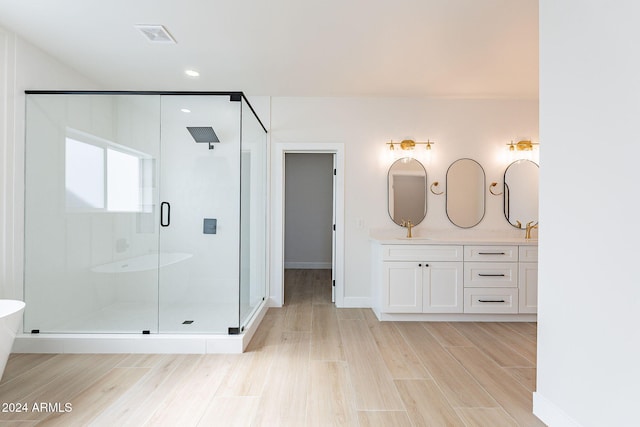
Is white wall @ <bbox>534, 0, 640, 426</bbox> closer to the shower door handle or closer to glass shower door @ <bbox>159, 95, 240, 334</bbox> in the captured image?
glass shower door @ <bbox>159, 95, 240, 334</bbox>

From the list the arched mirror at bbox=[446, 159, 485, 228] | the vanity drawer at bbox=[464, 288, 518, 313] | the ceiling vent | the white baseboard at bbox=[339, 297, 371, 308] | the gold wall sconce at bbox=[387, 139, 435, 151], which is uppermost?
the ceiling vent

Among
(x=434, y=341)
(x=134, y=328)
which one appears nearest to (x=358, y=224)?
(x=434, y=341)

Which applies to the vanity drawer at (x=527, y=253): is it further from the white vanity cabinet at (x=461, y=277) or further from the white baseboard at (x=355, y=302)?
the white baseboard at (x=355, y=302)

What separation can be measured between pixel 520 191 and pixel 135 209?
13.9ft

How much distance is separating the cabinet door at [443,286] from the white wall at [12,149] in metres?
3.69

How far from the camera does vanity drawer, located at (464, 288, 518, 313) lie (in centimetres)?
325

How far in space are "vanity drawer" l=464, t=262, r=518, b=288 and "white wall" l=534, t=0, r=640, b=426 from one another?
1622 millimetres

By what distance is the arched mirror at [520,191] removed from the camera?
12.3ft

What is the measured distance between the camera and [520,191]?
12.4 ft

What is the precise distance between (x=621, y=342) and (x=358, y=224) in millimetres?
2681

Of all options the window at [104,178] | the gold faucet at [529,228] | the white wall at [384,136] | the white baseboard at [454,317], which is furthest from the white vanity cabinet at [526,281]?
the window at [104,178]

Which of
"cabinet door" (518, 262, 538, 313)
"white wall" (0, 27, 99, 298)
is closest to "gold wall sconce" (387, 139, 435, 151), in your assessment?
"cabinet door" (518, 262, 538, 313)

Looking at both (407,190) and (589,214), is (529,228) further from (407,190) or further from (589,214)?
(589,214)

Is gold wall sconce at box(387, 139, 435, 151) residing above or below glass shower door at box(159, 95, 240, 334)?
above
